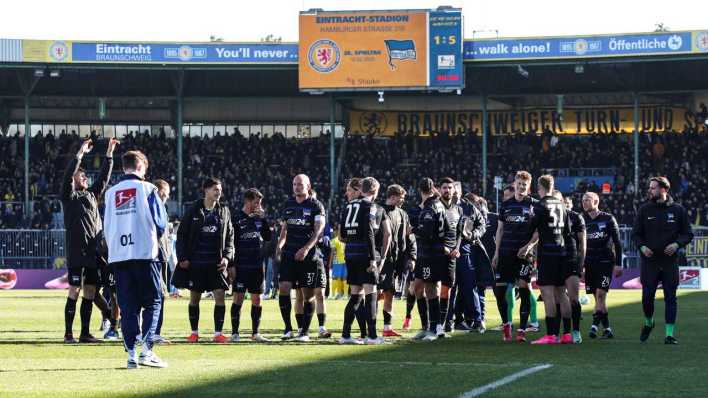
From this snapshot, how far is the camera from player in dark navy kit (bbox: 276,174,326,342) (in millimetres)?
16922

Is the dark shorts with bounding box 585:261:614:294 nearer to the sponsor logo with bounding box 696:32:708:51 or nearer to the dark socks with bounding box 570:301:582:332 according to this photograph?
the dark socks with bounding box 570:301:582:332

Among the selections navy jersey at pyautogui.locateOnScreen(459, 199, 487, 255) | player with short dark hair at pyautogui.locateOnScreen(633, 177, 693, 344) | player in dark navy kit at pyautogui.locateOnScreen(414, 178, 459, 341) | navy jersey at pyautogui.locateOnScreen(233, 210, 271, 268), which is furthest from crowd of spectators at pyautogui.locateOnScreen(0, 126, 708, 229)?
player with short dark hair at pyautogui.locateOnScreen(633, 177, 693, 344)

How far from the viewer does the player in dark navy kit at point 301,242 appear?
55.5 feet

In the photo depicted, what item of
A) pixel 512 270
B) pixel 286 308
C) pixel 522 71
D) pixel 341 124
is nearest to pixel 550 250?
pixel 512 270

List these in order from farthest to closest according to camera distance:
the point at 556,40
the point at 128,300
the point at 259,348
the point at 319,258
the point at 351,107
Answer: the point at 351,107 → the point at 556,40 → the point at 319,258 → the point at 259,348 → the point at 128,300

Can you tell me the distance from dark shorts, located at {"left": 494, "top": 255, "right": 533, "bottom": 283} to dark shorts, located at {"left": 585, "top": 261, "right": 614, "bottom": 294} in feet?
5.16

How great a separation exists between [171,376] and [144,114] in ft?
151

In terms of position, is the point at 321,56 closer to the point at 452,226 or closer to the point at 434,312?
the point at 452,226

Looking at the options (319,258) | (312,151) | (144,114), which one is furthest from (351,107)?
(319,258)

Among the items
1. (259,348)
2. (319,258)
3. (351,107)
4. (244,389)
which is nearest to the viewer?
(244,389)

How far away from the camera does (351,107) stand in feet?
184

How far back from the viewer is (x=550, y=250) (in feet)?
53.1

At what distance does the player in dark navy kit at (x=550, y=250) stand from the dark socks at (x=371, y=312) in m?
2.10

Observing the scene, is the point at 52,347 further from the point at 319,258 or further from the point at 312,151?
the point at 312,151
